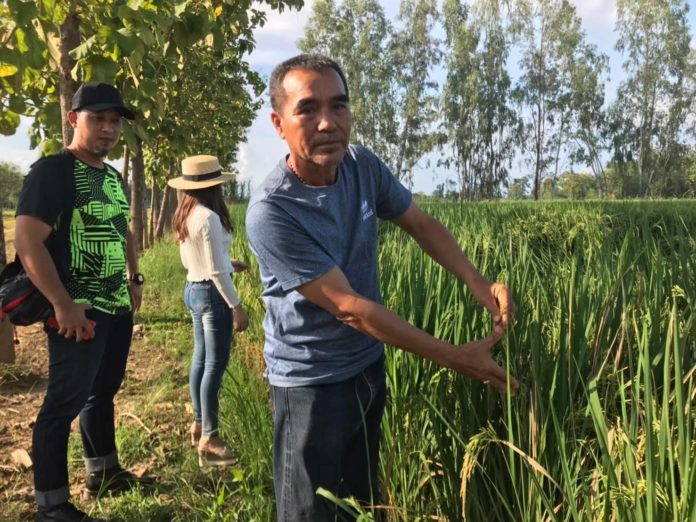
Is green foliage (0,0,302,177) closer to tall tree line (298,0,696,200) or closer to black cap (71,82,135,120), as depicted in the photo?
black cap (71,82,135,120)

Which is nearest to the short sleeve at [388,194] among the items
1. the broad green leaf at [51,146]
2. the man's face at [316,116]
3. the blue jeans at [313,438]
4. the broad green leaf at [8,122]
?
the man's face at [316,116]

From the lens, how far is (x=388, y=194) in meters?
1.60

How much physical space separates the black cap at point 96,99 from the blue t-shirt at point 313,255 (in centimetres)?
108

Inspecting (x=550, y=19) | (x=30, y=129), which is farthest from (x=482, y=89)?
(x=30, y=129)

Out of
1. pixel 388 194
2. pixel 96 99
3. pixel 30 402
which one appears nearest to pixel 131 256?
pixel 96 99

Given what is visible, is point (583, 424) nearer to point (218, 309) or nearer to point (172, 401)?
point (218, 309)

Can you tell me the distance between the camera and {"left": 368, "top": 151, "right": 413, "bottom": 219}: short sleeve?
1583 millimetres

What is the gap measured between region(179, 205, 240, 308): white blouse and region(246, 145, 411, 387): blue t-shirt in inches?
45.0

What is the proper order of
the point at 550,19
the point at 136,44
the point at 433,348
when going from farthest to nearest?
the point at 550,19 < the point at 136,44 < the point at 433,348

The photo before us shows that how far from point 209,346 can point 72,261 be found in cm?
78

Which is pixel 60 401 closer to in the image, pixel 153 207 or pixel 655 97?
pixel 153 207

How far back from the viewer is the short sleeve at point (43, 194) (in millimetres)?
1961

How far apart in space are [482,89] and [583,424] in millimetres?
40967

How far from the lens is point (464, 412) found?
1508 mm
